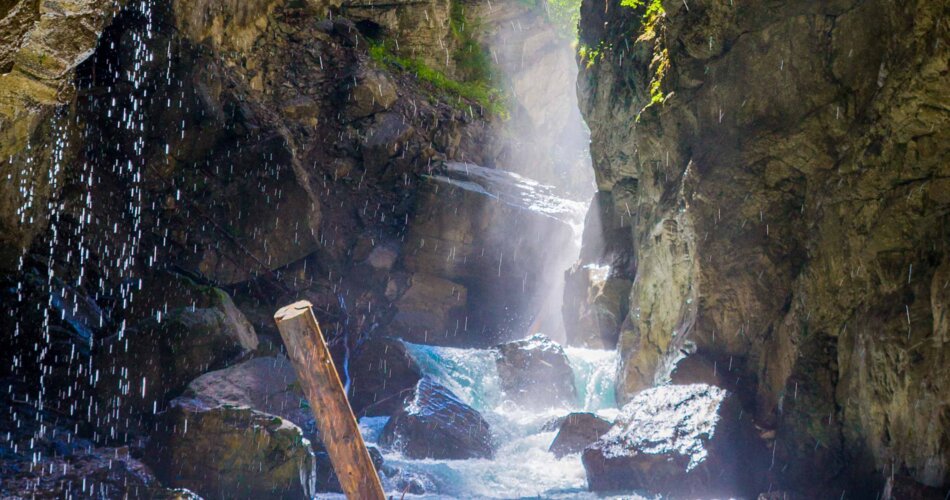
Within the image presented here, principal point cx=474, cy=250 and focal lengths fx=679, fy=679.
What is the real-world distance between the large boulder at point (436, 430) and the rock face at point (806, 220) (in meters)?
2.95

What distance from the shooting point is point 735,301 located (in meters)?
9.48

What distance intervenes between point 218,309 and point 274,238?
13.5 ft

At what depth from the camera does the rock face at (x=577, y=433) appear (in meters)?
10.5

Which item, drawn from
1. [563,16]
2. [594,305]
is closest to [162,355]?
[594,305]

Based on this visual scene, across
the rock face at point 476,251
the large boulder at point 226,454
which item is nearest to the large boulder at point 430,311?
the rock face at point 476,251

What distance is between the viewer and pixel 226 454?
24.0 feet

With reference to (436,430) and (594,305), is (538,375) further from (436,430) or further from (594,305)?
(436,430)

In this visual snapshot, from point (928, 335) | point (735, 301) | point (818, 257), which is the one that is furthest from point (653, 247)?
point (928, 335)

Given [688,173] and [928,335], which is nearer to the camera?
[928,335]

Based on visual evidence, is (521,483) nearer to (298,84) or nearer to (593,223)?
(593,223)

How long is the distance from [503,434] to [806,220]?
246 inches

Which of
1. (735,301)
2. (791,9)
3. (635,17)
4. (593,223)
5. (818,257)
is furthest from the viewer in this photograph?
(593,223)

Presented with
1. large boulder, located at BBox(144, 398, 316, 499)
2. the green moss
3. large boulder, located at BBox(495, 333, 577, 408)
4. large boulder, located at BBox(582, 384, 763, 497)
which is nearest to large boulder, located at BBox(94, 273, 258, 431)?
large boulder, located at BBox(144, 398, 316, 499)

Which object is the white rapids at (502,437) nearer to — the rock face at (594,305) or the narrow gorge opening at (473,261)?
the narrow gorge opening at (473,261)
